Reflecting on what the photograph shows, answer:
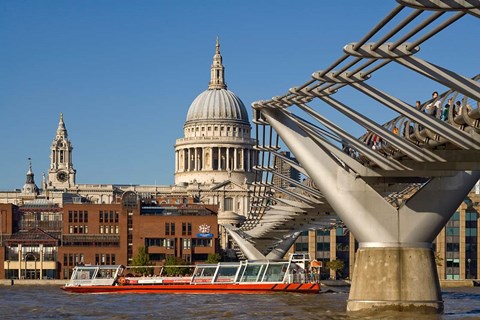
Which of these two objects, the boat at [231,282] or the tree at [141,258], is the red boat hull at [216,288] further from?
the tree at [141,258]

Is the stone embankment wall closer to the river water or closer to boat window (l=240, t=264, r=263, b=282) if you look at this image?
boat window (l=240, t=264, r=263, b=282)

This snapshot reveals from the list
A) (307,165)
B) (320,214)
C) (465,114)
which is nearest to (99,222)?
(320,214)

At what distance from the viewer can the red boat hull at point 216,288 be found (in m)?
80.9

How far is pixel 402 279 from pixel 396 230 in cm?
155

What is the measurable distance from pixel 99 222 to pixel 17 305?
70.5 meters

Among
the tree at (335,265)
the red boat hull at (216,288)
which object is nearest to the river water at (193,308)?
the red boat hull at (216,288)

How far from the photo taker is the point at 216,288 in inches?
3260

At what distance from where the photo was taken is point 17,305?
64812mm

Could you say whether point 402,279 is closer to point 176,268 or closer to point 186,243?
point 176,268

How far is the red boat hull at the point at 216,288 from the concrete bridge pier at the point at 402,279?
4104 centimetres

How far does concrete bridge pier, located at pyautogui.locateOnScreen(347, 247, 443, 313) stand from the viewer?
38875 millimetres

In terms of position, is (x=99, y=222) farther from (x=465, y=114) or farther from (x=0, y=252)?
(x=465, y=114)

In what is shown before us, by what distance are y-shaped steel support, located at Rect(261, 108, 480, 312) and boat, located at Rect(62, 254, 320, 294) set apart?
1615 inches

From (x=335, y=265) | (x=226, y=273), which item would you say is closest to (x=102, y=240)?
(x=335, y=265)
